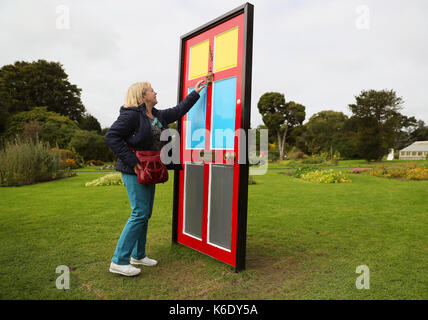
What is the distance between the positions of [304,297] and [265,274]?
615 millimetres

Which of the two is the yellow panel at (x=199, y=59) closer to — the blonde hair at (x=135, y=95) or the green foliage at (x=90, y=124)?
the blonde hair at (x=135, y=95)

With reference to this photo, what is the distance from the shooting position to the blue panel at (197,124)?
12.5 feet

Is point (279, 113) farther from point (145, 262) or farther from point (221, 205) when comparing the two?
point (145, 262)

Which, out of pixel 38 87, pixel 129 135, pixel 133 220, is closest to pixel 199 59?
pixel 129 135

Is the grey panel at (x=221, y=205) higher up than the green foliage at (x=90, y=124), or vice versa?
the green foliage at (x=90, y=124)

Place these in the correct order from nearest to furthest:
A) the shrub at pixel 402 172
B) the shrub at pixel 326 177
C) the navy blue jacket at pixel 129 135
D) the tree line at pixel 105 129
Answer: the navy blue jacket at pixel 129 135 → the shrub at pixel 326 177 → the shrub at pixel 402 172 → the tree line at pixel 105 129

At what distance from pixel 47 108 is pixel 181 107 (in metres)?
34.0

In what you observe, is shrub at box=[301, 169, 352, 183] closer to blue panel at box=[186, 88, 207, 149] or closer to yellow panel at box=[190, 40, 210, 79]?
blue panel at box=[186, 88, 207, 149]

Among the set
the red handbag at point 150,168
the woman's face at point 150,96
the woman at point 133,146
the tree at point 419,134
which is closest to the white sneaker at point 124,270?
the woman at point 133,146

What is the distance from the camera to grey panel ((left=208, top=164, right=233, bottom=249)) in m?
3.35

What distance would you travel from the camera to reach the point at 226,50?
3.44 m

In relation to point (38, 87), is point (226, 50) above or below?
below

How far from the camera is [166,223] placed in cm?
534
